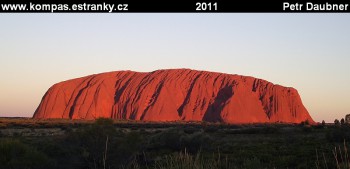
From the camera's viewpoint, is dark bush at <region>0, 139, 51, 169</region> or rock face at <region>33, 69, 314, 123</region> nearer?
dark bush at <region>0, 139, 51, 169</region>

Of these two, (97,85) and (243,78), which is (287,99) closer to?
(243,78)

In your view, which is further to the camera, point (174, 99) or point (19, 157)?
point (174, 99)

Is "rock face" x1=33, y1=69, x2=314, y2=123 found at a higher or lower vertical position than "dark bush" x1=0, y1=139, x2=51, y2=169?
lower

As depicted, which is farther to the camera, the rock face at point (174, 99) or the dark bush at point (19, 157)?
the rock face at point (174, 99)

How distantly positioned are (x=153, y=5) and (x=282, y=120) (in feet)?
326

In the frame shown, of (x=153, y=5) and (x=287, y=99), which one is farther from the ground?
(x=153, y=5)

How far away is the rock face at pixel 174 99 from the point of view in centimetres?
10238

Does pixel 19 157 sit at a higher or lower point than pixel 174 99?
higher

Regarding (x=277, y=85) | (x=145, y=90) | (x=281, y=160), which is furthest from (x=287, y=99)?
(x=281, y=160)

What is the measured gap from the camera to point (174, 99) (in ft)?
349

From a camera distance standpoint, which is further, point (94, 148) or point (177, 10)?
point (94, 148)

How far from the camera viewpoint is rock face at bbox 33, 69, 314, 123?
102 m

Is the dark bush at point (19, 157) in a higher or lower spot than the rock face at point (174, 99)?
higher

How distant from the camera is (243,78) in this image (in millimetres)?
112688
